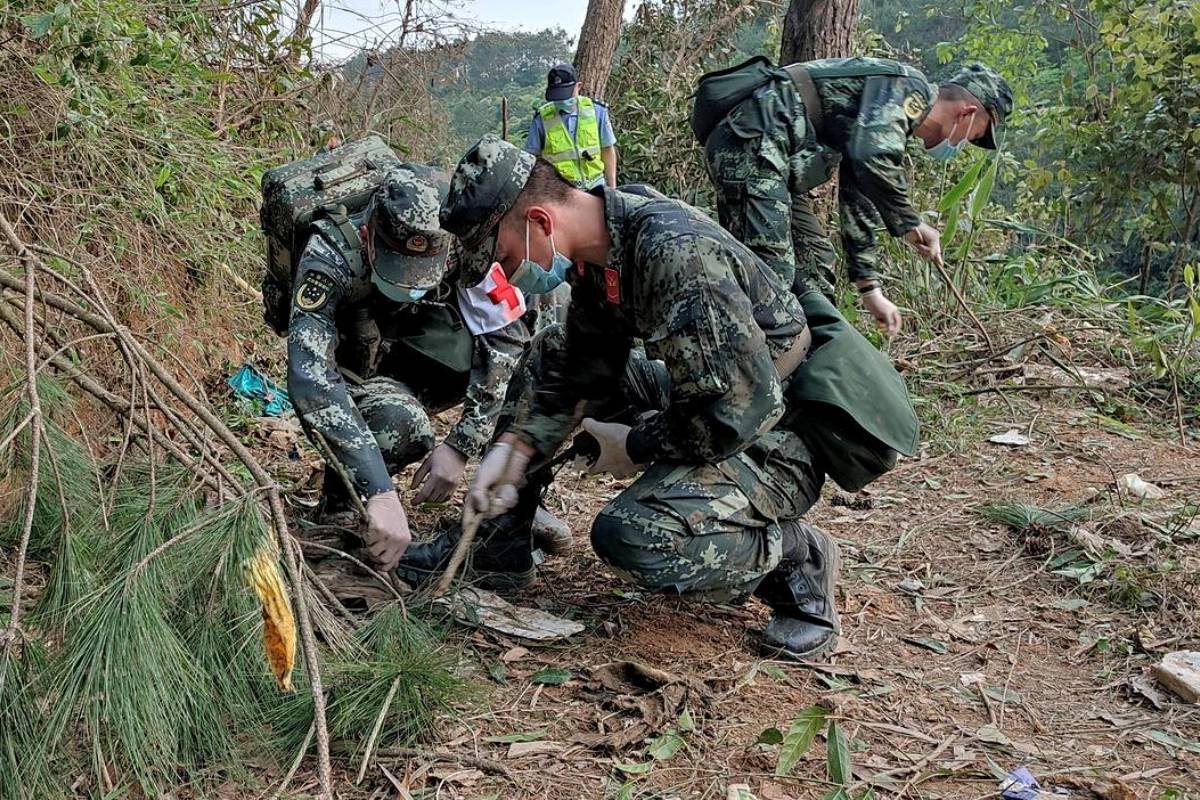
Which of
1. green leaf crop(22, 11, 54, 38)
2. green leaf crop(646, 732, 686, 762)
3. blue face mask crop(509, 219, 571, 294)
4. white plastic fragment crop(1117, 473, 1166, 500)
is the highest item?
green leaf crop(22, 11, 54, 38)

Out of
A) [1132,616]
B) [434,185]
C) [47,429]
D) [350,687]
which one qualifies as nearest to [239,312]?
[434,185]

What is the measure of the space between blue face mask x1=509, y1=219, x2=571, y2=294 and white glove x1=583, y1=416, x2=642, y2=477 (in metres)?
0.47

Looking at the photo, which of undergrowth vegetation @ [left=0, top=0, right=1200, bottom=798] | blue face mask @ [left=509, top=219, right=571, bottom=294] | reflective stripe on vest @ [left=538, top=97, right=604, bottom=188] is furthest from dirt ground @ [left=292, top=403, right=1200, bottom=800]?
reflective stripe on vest @ [left=538, top=97, right=604, bottom=188]

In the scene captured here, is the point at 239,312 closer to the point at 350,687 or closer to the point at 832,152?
the point at 832,152

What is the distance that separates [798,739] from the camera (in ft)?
6.40

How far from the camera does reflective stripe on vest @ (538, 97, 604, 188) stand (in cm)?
631

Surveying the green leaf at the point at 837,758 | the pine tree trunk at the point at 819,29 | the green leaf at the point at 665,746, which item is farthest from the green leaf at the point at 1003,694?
the pine tree trunk at the point at 819,29

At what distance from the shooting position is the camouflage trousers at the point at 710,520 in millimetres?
2361

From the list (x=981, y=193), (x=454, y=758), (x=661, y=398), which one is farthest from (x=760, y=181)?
(x=454, y=758)

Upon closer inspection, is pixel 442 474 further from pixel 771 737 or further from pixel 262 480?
pixel 771 737

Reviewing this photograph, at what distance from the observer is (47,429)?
2100 millimetres

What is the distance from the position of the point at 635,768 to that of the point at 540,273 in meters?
1.07

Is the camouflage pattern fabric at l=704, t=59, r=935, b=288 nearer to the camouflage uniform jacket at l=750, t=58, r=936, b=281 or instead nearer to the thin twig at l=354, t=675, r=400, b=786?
the camouflage uniform jacket at l=750, t=58, r=936, b=281

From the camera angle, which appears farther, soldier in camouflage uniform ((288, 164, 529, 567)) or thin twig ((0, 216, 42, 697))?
soldier in camouflage uniform ((288, 164, 529, 567))
